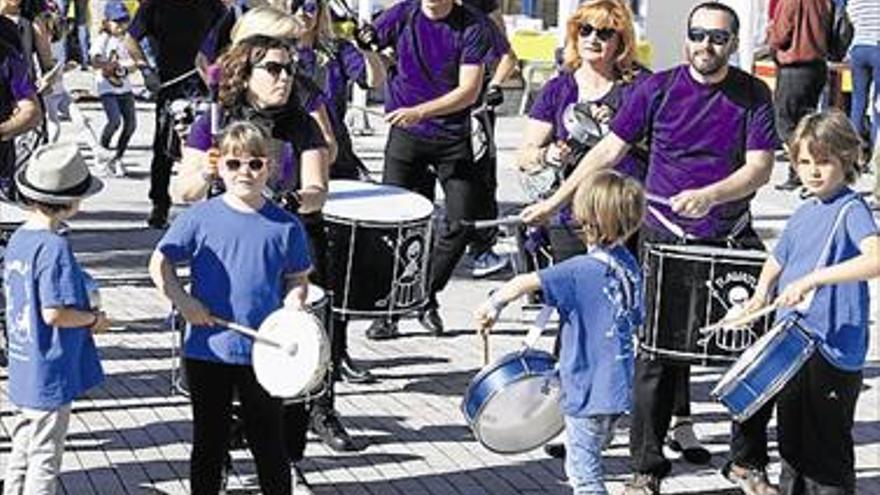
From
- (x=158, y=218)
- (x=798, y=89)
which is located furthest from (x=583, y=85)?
(x=798, y=89)

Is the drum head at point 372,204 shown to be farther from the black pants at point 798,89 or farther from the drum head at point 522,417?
the black pants at point 798,89

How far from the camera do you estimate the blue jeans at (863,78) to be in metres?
14.8

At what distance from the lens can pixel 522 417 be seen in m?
5.43

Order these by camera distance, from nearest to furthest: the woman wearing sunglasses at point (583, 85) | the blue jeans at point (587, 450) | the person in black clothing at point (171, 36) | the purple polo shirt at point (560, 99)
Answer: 1. the blue jeans at point (587, 450)
2. the woman wearing sunglasses at point (583, 85)
3. the purple polo shirt at point (560, 99)
4. the person in black clothing at point (171, 36)

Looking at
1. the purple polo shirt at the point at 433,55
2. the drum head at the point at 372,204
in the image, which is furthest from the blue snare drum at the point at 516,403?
the purple polo shirt at the point at 433,55

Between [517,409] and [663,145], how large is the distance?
1508mm

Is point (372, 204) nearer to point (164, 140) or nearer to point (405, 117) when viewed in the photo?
point (405, 117)

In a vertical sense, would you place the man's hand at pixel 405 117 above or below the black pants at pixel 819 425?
above

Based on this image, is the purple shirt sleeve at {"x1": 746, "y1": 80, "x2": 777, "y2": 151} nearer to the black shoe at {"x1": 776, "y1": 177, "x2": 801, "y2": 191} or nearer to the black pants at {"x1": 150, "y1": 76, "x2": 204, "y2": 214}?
the black pants at {"x1": 150, "y1": 76, "x2": 204, "y2": 214}

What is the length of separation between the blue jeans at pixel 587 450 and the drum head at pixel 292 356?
2.55 ft

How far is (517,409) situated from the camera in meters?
5.39

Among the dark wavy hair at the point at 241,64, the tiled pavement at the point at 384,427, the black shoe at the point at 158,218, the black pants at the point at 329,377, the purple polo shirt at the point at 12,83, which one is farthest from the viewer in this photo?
the black shoe at the point at 158,218

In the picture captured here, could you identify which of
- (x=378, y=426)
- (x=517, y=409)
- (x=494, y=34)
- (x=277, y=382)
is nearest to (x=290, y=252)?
(x=277, y=382)

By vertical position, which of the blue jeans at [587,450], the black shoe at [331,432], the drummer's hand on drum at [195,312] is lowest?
the black shoe at [331,432]
